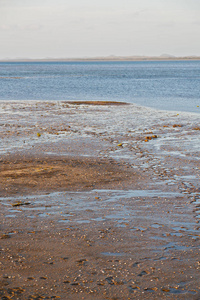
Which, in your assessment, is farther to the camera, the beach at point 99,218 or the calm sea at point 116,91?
the calm sea at point 116,91

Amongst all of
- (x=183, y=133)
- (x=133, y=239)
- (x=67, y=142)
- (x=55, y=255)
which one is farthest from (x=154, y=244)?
(x=183, y=133)

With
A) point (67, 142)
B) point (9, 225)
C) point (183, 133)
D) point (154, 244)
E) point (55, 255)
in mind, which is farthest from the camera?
point (183, 133)

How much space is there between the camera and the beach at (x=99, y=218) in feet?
20.4

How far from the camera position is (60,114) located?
2952 centimetres

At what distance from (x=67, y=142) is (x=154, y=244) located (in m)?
11.2

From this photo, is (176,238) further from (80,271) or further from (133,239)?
(80,271)

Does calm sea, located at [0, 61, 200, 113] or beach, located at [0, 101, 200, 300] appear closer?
beach, located at [0, 101, 200, 300]

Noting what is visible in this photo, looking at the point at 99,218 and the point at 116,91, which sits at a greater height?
the point at 116,91

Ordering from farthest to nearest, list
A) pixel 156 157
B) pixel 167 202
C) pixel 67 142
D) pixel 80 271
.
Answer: pixel 67 142
pixel 156 157
pixel 167 202
pixel 80 271

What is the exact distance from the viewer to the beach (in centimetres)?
622

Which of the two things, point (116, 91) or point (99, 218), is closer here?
point (99, 218)

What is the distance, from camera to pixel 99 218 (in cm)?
893

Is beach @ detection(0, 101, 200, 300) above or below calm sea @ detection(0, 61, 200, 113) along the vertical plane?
below

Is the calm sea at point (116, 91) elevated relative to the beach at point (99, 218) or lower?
elevated
